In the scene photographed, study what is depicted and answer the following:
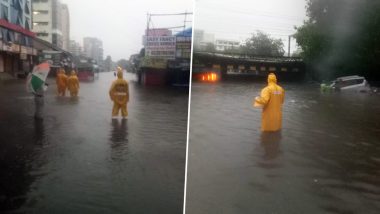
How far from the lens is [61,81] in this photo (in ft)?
3.59

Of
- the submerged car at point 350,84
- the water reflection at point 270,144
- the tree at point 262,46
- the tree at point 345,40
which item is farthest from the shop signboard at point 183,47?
the submerged car at point 350,84

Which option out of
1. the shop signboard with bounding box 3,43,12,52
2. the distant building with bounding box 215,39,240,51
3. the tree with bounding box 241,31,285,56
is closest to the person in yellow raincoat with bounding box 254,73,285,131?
the tree with bounding box 241,31,285,56

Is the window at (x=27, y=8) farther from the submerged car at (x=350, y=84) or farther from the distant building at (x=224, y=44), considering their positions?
the submerged car at (x=350, y=84)

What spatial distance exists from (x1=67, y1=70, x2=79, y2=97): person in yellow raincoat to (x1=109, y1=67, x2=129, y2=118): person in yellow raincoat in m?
0.11

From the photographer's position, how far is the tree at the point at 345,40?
1868mm

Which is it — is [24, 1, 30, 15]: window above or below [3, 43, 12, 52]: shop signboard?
above

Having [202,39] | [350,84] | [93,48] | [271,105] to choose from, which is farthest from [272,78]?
[93,48]

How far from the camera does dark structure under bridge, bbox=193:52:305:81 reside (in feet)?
5.11

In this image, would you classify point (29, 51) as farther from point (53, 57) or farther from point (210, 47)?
point (210, 47)

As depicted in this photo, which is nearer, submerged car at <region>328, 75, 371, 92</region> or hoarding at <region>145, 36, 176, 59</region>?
hoarding at <region>145, 36, 176, 59</region>

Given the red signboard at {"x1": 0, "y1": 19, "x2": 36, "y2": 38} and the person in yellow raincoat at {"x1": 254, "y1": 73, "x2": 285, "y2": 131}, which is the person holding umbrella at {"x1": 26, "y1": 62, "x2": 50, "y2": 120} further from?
the person in yellow raincoat at {"x1": 254, "y1": 73, "x2": 285, "y2": 131}

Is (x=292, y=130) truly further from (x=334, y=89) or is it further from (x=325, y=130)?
(x=334, y=89)

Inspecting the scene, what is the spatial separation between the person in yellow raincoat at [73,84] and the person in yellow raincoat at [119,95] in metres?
0.11

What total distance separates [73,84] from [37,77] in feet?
0.37
